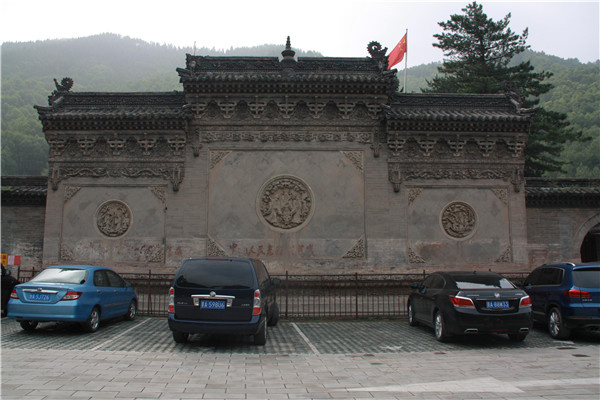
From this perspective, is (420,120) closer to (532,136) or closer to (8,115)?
(532,136)

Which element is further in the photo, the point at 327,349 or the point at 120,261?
the point at 120,261

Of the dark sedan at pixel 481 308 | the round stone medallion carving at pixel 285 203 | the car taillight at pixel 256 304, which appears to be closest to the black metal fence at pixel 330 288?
the round stone medallion carving at pixel 285 203

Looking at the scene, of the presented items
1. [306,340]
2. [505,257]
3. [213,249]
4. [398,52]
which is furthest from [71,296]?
[398,52]

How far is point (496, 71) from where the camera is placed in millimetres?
30641

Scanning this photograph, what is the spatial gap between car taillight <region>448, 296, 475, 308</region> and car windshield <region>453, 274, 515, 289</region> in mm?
457

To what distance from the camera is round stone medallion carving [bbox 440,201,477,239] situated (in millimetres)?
16922

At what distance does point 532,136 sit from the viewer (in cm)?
2839

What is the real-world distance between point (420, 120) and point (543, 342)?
A: 30.6 feet

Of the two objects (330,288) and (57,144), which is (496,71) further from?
(57,144)

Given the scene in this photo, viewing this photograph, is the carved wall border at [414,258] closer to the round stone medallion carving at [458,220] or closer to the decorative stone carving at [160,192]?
the round stone medallion carving at [458,220]

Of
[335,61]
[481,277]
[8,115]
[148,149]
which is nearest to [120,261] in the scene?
[148,149]

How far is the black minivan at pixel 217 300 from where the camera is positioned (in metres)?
8.75

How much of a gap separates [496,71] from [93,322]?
2968 centimetres

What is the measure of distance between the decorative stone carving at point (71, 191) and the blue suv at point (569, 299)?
15.8 meters
